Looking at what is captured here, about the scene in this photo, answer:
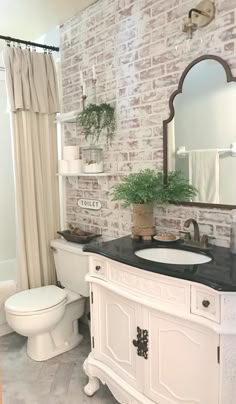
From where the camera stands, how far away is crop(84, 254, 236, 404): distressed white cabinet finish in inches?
51.4

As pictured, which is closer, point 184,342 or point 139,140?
point 184,342

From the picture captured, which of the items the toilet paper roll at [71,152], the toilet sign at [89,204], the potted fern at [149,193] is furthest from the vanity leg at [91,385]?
the toilet paper roll at [71,152]

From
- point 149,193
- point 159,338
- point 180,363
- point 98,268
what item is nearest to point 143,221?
point 149,193

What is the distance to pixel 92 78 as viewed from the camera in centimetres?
248

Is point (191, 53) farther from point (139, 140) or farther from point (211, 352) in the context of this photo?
point (211, 352)

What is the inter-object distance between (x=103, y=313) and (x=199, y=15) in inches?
67.8

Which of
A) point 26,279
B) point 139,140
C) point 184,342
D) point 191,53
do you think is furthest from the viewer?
point 26,279

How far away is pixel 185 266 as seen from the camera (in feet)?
4.84

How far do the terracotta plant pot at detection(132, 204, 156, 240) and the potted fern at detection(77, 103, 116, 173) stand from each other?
59 centimetres

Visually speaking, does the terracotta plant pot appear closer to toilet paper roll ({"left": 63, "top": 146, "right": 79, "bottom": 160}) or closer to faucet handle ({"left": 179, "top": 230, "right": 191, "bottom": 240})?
faucet handle ({"left": 179, "top": 230, "right": 191, "bottom": 240})

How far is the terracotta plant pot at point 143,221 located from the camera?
77.9 inches

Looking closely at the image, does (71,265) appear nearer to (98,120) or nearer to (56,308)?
(56,308)

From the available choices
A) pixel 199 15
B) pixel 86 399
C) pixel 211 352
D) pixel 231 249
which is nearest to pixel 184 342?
pixel 211 352

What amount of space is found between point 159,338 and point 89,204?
1338mm
